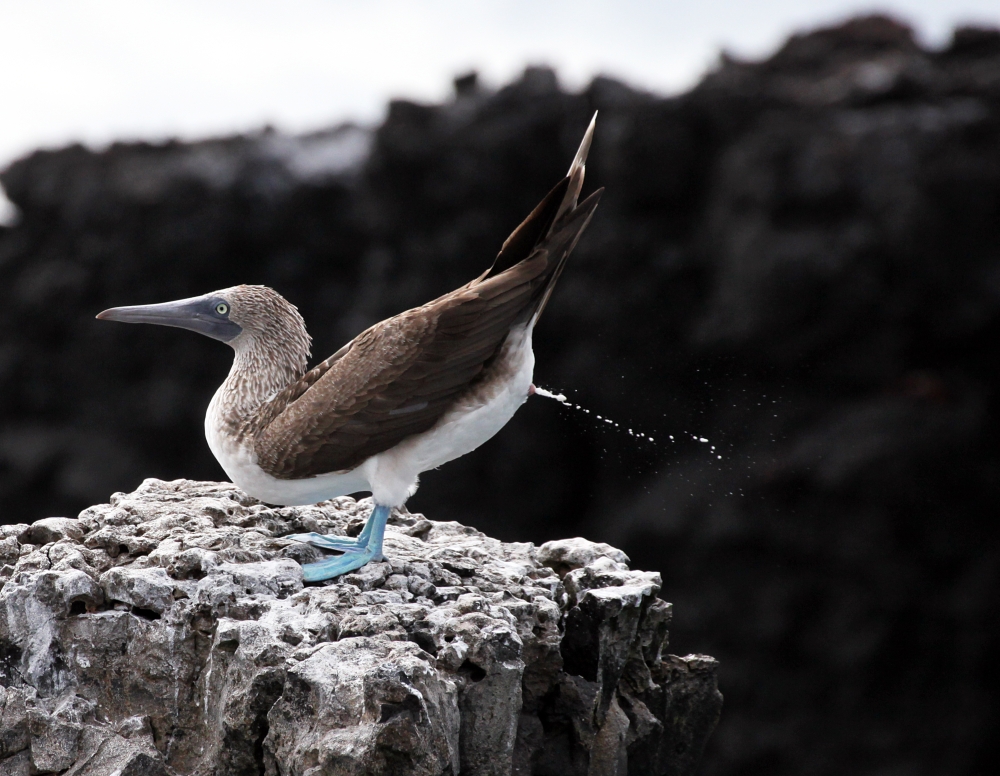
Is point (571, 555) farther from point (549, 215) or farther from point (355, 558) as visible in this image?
point (549, 215)

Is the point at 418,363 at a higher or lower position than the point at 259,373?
higher

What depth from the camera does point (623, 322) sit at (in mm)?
13000

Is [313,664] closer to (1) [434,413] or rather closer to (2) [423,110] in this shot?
(1) [434,413]

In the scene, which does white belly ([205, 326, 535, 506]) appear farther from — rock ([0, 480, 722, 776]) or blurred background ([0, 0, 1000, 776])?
blurred background ([0, 0, 1000, 776])

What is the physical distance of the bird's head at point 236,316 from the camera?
199 inches

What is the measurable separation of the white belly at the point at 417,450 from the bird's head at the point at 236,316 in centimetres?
50

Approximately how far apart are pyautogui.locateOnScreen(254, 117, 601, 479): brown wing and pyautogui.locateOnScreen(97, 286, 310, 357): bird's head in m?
0.49

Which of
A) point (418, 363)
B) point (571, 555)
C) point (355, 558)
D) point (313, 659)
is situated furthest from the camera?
point (571, 555)

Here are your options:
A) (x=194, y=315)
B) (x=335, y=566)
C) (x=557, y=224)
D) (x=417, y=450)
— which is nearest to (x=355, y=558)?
(x=335, y=566)

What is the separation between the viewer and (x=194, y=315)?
507 cm

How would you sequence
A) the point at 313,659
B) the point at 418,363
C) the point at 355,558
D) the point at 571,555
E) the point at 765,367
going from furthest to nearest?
the point at 765,367
the point at 571,555
the point at 355,558
the point at 418,363
the point at 313,659

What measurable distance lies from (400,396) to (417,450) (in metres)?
0.31

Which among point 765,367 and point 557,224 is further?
point 765,367

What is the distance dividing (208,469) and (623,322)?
663 centimetres
